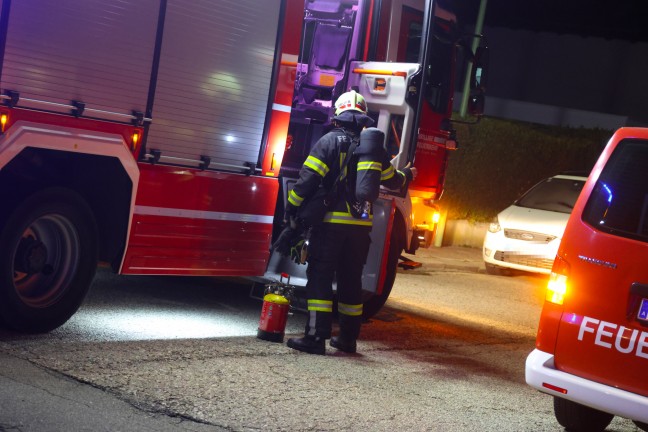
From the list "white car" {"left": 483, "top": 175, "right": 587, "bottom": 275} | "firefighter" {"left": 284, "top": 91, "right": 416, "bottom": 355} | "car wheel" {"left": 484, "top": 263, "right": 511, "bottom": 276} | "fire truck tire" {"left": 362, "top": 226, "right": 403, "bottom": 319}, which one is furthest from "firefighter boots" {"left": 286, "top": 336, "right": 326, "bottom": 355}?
"car wheel" {"left": 484, "top": 263, "right": 511, "bottom": 276}

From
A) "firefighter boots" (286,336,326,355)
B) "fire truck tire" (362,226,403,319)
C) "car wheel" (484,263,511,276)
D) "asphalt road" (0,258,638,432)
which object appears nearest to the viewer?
"asphalt road" (0,258,638,432)

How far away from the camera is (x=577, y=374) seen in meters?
5.84

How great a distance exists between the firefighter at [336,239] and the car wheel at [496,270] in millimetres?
7376

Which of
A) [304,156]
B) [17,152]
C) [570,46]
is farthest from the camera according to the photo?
[570,46]

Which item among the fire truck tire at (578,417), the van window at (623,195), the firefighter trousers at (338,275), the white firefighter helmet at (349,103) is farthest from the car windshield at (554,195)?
the van window at (623,195)

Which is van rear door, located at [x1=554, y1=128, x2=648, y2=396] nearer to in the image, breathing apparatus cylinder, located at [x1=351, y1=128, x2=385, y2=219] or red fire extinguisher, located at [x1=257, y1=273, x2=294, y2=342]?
breathing apparatus cylinder, located at [x1=351, y1=128, x2=385, y2=219]

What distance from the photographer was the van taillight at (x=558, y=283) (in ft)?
19.6

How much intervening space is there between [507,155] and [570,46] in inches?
550

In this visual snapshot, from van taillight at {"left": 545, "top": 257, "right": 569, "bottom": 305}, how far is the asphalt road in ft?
3.08

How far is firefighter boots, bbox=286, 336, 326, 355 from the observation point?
25.4 ft

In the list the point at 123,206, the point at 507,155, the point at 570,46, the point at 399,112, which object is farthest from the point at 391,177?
the point at 570,46

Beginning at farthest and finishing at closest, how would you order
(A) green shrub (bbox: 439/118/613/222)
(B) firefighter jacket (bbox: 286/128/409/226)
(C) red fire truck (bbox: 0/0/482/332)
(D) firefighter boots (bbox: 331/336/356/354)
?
(A) green shrub (bbox: 439/118/613/222) → (D) firefighter boots (bbox: 331/336/356/354) → (B) firefighter jacket (bbox: 286/128/409/226) → (C) red fire truck (bbox: 0/0/482/332)

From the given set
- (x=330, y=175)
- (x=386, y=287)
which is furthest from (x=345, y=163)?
(x=386, y=287)

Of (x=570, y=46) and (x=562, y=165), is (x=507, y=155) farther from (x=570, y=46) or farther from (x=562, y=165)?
(x=570, y=46)
